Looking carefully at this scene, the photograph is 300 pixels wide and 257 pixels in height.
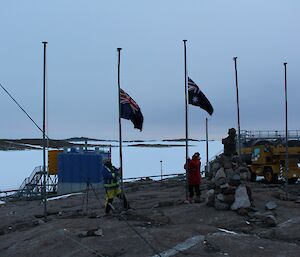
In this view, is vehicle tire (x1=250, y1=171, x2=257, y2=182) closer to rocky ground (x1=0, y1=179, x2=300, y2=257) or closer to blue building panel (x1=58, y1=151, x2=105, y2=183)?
blue building panel (x1=58, y1=151, x2=105, y2=183)

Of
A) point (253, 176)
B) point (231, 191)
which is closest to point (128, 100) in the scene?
point (231, 191)

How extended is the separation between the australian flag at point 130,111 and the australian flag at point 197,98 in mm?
1862

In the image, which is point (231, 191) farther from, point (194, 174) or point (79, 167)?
point (79, 167)

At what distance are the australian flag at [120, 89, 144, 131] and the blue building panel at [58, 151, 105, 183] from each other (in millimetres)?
14404

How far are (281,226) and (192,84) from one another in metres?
6.29

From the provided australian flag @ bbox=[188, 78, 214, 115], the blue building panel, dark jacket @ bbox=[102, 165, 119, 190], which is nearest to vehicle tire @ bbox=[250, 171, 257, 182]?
the blue building panel

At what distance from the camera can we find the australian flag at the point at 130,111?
1736cm

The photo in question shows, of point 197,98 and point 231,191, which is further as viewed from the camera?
point 197,98

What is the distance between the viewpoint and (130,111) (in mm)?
17453

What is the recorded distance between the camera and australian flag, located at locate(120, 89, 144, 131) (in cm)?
1736

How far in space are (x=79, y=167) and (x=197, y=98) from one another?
50.9ft

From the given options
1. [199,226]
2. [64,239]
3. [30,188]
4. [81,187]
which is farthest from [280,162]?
[64,239]

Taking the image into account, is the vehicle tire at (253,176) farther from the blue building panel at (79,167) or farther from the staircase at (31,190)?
the staircase at (31,190)

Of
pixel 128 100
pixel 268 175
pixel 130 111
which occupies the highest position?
pixel 128 100
